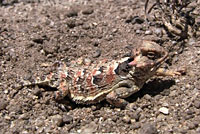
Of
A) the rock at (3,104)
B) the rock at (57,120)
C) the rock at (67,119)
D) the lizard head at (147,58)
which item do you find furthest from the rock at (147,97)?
the rock at (3,104)

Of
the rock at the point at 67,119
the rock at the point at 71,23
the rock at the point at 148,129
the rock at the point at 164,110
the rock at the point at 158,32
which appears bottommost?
the rock at the point at 67,119

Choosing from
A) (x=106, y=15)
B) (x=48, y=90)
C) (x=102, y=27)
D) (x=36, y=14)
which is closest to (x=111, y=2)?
(x=106, y=15)

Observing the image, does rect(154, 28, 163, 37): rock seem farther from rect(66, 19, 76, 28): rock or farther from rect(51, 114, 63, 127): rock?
rect(51, 114, 63, 127): rock

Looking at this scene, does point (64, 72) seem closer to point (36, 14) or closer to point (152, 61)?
point (152, 61)

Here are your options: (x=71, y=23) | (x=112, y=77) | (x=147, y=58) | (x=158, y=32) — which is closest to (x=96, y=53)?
(x=71, y=23)

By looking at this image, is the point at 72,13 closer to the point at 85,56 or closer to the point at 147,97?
the point at 85,56

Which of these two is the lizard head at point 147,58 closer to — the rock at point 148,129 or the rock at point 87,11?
the rock at point 148,129

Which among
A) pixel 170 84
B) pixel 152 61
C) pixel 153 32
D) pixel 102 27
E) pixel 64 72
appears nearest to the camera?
pixel 152 61
